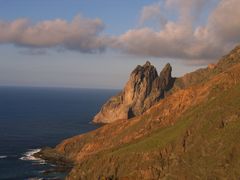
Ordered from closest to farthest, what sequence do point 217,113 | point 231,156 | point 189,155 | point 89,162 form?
point 231,156, point 189,155, point 217,113, point 89,162

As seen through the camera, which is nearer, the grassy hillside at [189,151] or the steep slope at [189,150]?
the grassy hillside at [189,151]

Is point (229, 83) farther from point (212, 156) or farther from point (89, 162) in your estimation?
point (89, 162)

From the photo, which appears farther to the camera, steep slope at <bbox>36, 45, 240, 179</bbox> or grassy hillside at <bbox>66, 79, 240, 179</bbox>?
steep slope at <bbox>36, 45, 240, 179</bbox>

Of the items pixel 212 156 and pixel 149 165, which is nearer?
pixel 212 156

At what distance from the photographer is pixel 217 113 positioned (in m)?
168

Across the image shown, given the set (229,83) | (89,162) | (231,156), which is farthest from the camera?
(229,83)

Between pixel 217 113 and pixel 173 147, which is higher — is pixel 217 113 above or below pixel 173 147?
above

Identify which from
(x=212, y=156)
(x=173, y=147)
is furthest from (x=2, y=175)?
(x=212, y=156)

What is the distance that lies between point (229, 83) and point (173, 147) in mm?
49698

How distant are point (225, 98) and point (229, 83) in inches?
705

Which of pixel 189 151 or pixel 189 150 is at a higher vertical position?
pixel 189 150

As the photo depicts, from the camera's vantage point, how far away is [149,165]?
159375 millimetres

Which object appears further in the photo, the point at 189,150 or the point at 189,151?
the point at 189,150

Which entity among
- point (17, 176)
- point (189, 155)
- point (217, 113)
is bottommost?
point (17, 176)
